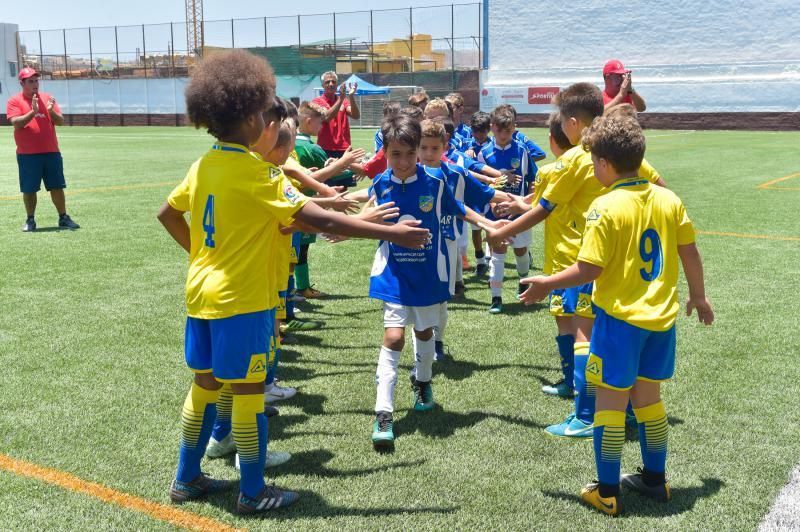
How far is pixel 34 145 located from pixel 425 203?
966cm

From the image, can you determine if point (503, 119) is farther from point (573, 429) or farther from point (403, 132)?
point (573, 429)

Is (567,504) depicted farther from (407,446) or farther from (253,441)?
(253,441)

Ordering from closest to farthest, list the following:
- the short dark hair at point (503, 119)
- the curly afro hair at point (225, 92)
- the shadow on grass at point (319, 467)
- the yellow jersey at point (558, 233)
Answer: the curly afro hair at point (225, 92), the shadow on grass at point (319, 467), the yellow jersey at point (558, 233), the short dark hair at point (503, 119)

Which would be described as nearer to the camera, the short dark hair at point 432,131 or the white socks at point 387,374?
the white socks at point 387,374

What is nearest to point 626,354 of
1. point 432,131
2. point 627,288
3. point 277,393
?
point 627,288

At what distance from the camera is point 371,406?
16.4 feet

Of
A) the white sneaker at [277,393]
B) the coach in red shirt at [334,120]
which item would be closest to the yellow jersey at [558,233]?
the white sneaker at [277,393]

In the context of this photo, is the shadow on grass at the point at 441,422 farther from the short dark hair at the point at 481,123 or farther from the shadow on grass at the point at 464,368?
the short dark hair at the point at 481,123

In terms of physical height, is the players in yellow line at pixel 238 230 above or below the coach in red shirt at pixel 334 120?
below

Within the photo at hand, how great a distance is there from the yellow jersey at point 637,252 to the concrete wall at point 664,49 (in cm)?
4058

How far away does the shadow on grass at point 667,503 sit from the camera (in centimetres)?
357

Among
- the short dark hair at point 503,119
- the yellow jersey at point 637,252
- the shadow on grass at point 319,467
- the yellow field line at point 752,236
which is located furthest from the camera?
the yellow field line at point 752,236

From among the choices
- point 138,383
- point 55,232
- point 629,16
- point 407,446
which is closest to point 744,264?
point 407,446

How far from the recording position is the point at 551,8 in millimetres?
48125
